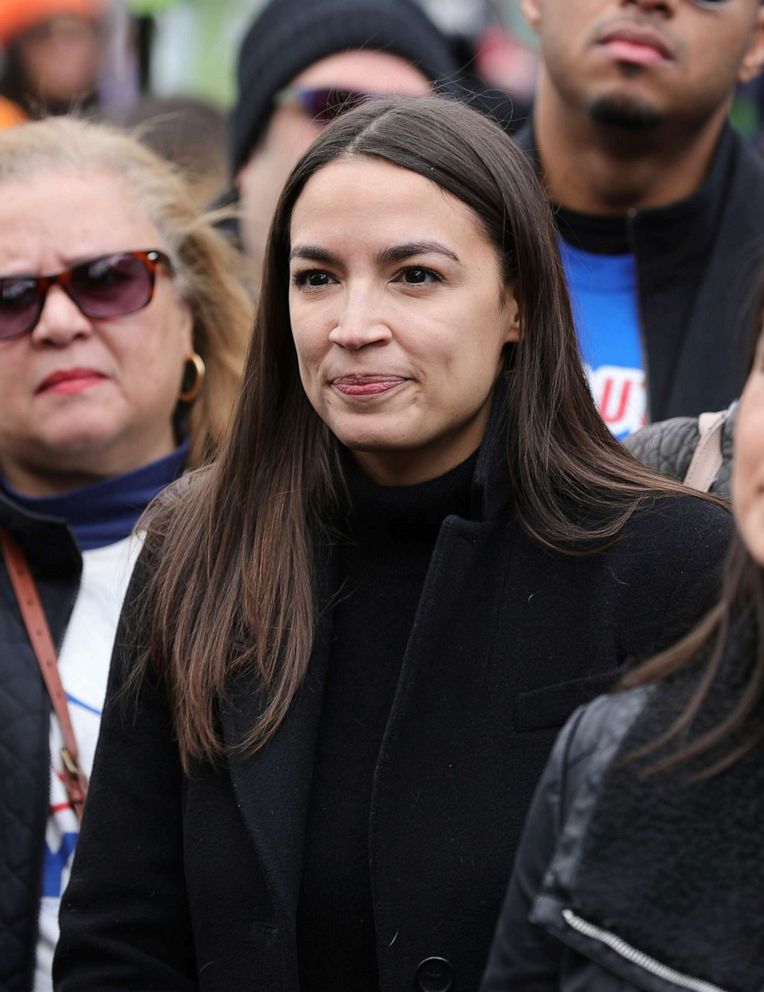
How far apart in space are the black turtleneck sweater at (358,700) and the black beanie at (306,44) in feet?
7.91

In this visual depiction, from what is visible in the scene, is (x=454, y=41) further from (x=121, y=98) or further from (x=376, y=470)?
(x=376, y=470)

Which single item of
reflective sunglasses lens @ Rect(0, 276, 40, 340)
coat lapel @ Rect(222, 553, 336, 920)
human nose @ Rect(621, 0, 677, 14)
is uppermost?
human nose @ Rect(621, 0, 677, 14)

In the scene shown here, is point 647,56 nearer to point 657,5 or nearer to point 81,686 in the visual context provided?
point 657,5

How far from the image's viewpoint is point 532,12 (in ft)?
13.8

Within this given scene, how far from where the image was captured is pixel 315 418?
288cm

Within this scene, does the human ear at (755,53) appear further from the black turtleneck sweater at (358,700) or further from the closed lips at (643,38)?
the black turtleneck sweater at (358,700)

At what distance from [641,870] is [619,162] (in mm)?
2264

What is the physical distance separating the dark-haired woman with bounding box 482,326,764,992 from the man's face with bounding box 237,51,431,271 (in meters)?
2.84

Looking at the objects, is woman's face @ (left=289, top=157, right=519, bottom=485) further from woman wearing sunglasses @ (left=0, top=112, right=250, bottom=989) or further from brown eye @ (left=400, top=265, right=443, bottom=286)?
woman wearing sunglasses @ (left=0, top=112, right=250, bottom=989)

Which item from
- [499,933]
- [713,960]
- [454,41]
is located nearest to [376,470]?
[499,933]

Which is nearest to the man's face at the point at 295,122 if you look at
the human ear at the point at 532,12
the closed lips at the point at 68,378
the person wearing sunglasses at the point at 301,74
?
the person wearing sunglasses at the point at 301,74

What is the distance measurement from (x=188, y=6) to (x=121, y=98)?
0.67 meters

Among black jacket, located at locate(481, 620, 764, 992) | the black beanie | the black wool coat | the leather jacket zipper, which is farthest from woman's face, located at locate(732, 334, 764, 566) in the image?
the black beanie

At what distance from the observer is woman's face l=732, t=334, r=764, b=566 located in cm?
193
